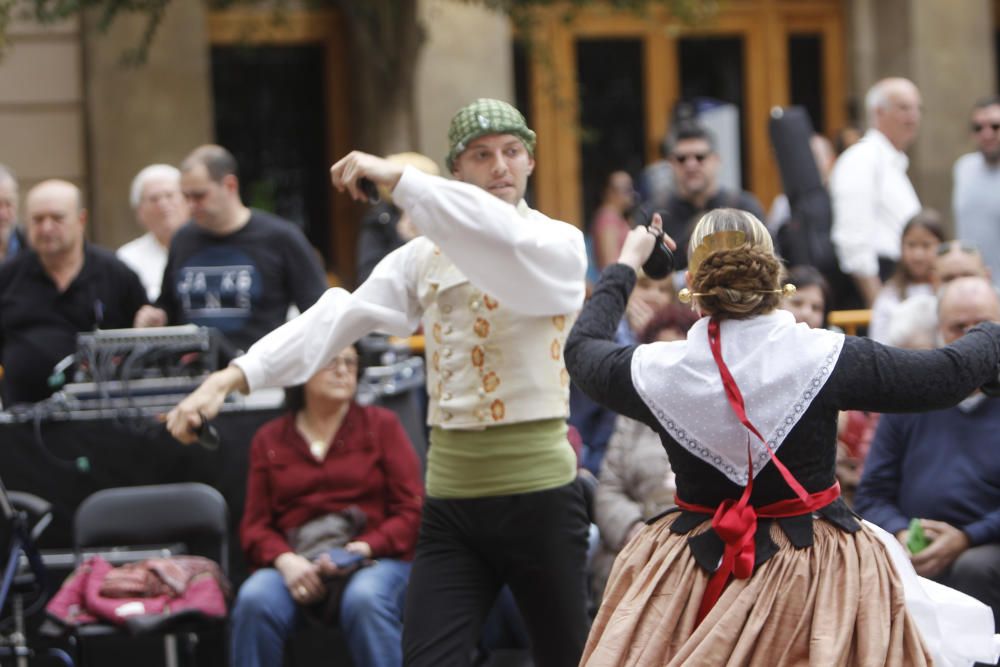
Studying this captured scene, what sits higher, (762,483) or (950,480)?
(762,483)

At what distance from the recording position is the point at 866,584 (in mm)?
3854

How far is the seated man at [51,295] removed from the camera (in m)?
7.61

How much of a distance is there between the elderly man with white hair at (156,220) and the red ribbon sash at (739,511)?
546cm

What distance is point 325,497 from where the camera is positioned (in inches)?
255

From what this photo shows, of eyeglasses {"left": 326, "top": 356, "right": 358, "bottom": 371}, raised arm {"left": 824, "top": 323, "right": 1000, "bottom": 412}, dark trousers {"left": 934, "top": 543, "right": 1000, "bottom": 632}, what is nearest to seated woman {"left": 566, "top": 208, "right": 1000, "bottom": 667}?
raised arm {"left": 824, "top": 323, "right": 1000, "bottom": 412}

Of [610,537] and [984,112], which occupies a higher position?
[984,112]

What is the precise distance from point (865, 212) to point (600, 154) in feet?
18.5

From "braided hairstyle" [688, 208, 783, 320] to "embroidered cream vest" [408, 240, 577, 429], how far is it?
34.4 inches

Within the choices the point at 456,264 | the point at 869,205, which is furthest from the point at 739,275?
the point at 869,205

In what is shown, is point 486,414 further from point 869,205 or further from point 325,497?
point 869,205

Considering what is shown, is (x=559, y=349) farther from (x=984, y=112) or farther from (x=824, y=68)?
(x=824, y=68)

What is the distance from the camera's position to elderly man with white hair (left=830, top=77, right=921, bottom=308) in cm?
→ 909

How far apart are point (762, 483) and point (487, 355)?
1112 millimetres

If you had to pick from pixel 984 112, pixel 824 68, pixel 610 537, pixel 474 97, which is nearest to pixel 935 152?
pixel 824 68
